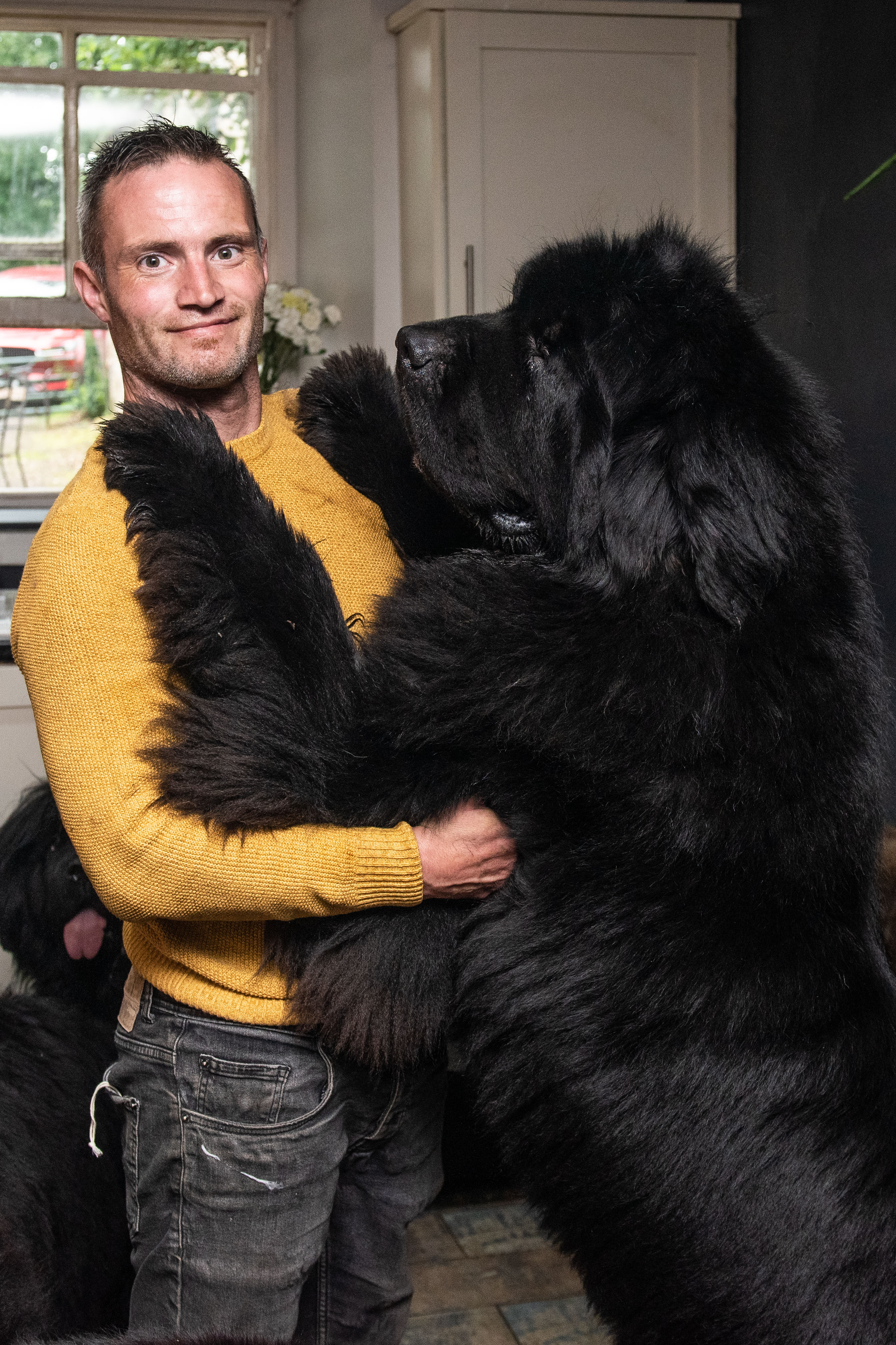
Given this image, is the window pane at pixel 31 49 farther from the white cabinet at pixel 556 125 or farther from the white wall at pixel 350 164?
the white cabinet at pixel 556 125

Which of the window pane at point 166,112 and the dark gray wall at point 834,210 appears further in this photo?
the window pane at point 166,112

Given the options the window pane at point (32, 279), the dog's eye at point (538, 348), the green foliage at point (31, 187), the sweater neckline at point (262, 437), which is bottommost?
the sweater neckline at point (262, 437)

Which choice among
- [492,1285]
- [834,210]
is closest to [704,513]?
[492,1285]

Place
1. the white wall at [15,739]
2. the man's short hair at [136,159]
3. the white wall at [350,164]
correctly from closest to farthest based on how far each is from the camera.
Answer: the man's short hair at [136,159] → the white wall at [15,739] → the white wall at [350,164]

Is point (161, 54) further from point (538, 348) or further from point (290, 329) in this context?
point (538, 348)

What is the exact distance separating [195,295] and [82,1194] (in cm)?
102

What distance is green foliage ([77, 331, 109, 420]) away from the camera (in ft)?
14.7

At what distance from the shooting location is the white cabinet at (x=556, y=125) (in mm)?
3229

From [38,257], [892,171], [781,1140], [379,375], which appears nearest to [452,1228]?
[781,1140]

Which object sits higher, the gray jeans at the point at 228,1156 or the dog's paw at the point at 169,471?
the dog's paw at the point at 169,471

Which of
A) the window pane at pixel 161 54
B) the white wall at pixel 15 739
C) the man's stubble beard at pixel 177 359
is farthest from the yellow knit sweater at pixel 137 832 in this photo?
the window pane at pixel 161 54

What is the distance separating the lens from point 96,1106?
4.86 ft

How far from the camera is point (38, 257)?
14.4 ft

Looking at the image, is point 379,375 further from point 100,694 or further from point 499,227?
point 499,227
